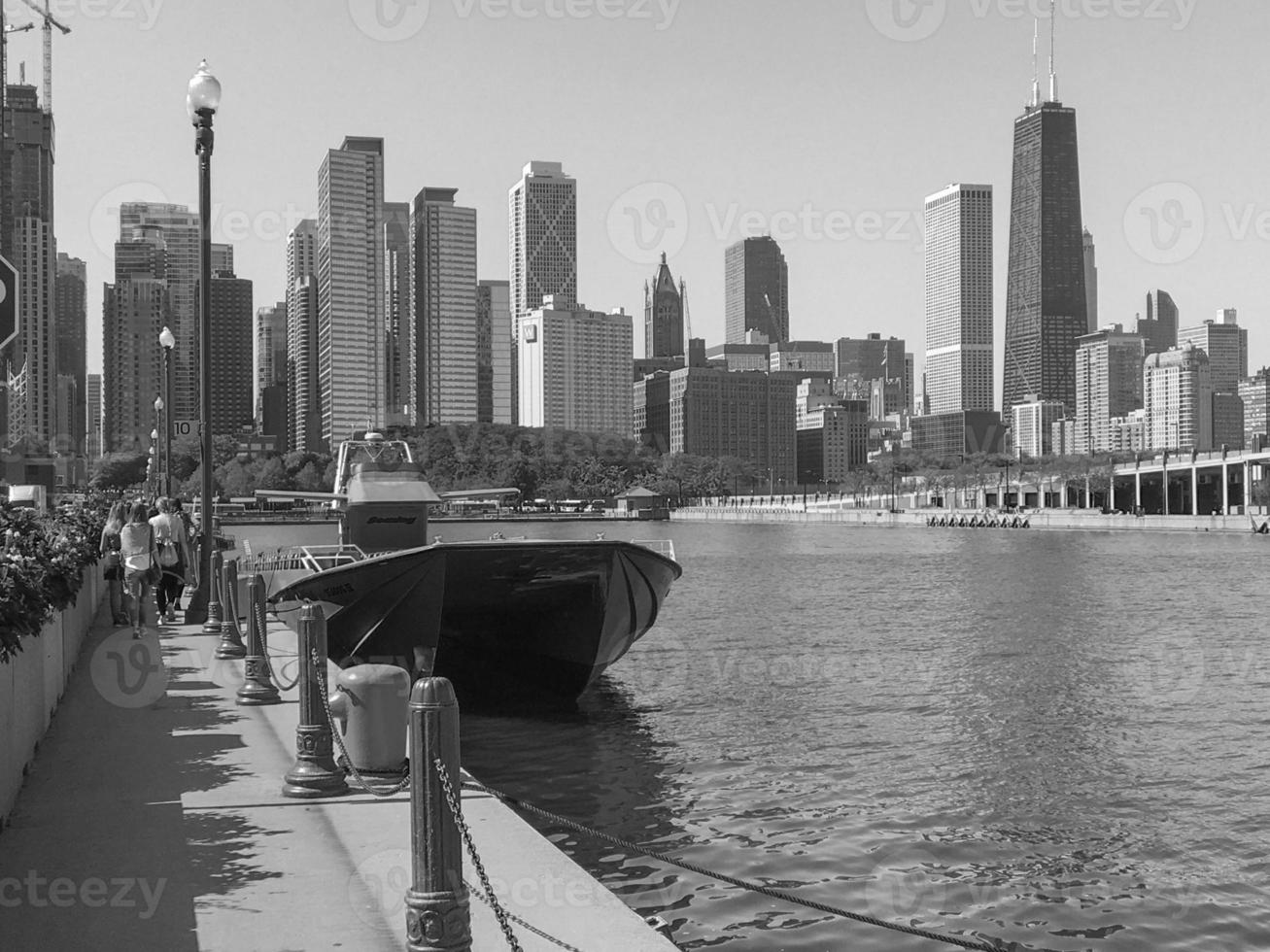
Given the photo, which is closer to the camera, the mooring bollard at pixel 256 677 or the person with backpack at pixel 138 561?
the mooring bollard at pixel 256 677

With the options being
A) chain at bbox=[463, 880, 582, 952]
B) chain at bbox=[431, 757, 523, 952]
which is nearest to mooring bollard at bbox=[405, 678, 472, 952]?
chain at bbox=[431, 757, 523, 952]

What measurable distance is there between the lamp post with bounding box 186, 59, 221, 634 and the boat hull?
1651mm

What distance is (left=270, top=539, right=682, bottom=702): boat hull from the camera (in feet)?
57.2

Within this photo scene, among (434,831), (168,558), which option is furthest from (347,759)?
(168,558)

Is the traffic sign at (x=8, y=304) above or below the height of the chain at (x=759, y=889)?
above

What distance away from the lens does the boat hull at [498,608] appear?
1742 cm

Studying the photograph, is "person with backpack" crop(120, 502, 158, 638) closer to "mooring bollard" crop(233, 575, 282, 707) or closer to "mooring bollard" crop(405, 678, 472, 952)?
"mooring bollard" crop(233, 575, 282, 707)

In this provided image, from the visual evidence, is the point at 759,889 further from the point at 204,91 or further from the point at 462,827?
the point at 204,91

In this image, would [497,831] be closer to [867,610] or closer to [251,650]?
[251,650]

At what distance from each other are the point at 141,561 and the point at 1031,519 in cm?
13577

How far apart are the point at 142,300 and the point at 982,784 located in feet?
448

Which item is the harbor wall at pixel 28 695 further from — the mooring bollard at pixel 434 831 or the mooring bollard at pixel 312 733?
the mooring bollard at pixel 434 831

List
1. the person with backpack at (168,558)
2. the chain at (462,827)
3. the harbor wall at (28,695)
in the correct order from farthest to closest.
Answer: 1. the person with backpack at (168,558)
2. the harbor wall at (28,695)
3. the chain at (462,827)

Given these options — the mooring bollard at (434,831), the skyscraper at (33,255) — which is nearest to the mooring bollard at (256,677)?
the mooring bollard at (434,831)
